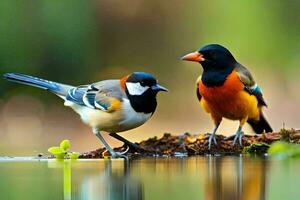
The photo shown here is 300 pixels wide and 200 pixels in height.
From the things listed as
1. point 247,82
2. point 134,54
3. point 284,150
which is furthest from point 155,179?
point 134,54

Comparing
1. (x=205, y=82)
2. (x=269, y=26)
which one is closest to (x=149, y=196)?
(x=205, y=82)

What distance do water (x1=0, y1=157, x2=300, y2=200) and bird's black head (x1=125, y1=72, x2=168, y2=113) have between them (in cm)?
66

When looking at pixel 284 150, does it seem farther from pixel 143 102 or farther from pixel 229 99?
pixel 229 99

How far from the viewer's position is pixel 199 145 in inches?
227

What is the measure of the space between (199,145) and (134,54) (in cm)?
1023

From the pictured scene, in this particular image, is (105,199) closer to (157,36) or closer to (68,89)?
(68,89)

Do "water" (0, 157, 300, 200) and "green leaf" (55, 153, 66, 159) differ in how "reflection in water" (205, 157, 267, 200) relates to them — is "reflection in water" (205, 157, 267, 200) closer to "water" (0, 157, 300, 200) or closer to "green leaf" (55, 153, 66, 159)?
"water" (0, 157, 300, 200)

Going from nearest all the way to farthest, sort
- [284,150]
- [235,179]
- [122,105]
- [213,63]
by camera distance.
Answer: [235,179], [284,150], [122,105], [213,63]

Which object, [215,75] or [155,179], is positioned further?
[215,75]

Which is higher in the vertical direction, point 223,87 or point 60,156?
point 223,87

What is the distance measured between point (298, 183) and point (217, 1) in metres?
11.5

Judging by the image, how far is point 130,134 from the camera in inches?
451

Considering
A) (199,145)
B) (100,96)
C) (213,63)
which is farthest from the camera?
(213,63)

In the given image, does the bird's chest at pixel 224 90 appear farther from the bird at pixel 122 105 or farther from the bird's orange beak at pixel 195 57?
the bird at pixel 122 105
